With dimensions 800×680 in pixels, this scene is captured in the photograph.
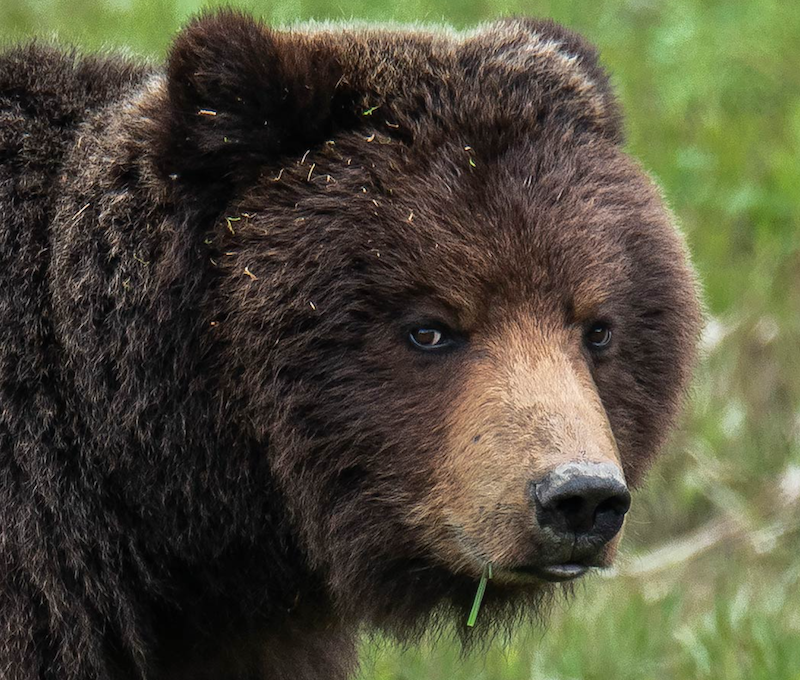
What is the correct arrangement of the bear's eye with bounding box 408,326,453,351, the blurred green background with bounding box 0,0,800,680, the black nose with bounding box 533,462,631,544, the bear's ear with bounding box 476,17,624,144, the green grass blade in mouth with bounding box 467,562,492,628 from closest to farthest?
the black nose with bounding box 533,462,631,544 → the green grass blade in mouth with bounding box 467,562,492,628 → the bear's eye with bounding box 408,326,453,351 → the bear's ear with bounding box 476,17,624,144 → the blurred green background with bounding box 0,0,800,680

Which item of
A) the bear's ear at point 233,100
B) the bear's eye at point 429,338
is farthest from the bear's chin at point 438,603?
the bear's ear at point 233,100

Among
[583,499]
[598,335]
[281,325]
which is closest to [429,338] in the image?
[281,325]

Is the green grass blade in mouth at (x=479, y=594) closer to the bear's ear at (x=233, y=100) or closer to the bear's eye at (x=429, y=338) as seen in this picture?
the bear's eye at (x=429, y=338)

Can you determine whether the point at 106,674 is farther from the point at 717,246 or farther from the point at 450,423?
the point at 717,246

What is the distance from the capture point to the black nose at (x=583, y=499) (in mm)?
4102

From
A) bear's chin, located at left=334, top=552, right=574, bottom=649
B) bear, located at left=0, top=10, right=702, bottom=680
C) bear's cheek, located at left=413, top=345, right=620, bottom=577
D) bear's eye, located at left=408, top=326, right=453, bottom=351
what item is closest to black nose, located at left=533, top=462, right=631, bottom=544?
bear's cheek, located at left=413, top=345, right=620, bottom=577

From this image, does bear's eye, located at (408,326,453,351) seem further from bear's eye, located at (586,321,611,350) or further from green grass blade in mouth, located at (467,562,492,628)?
green grass blade in mouth, located at (467,562,492,628)

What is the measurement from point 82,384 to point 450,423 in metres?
1.24

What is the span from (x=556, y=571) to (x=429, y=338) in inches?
35.0

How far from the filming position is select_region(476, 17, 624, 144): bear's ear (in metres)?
5.05

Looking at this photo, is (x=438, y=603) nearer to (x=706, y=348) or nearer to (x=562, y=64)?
(x=562, y=64)

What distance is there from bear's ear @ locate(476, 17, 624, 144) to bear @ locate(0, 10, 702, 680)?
5.8 inches

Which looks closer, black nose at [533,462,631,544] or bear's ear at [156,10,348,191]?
black nose at [533,462,631,544]

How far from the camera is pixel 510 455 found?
429 cm
